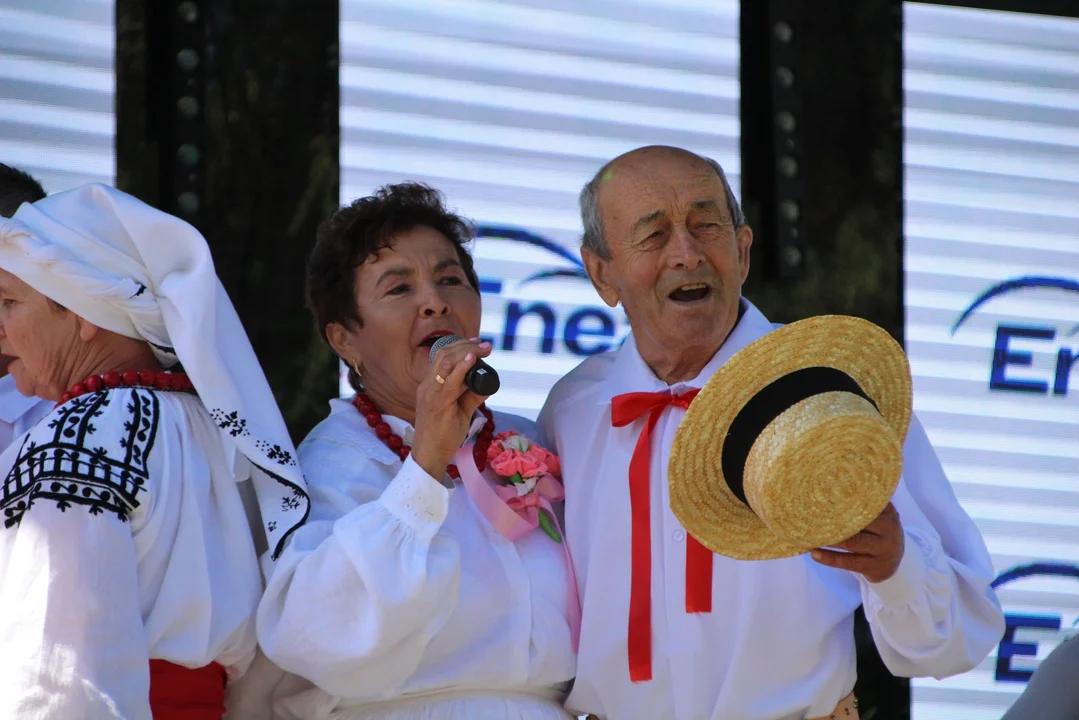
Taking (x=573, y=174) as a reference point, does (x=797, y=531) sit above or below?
below

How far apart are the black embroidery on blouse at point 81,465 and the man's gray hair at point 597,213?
1364 mm

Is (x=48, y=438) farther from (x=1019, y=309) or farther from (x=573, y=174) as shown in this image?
(x=1019, y=309)

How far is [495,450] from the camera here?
3.93 metres

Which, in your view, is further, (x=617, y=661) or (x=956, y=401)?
(x=956, y=401)

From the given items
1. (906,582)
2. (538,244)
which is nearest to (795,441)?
(906,582)

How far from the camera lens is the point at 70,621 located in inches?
119

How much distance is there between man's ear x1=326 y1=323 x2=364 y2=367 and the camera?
4.06 m

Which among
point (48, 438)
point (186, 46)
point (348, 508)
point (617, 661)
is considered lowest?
point (617, 661)

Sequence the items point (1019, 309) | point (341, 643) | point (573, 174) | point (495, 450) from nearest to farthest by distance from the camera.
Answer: point (341, 643)
point (495, 450)
point (573, 174)
point (1019, 309)

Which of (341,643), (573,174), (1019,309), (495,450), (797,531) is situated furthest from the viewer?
(1019,309)

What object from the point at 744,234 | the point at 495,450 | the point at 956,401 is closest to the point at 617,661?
the point at 495,450

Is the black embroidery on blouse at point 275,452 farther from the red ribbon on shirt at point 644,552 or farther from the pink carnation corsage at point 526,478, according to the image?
the red ribbon on shirt at point 644,552

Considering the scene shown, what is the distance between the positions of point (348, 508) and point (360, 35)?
185 centimetres

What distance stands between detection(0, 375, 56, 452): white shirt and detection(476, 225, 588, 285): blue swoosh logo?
4.87ft
